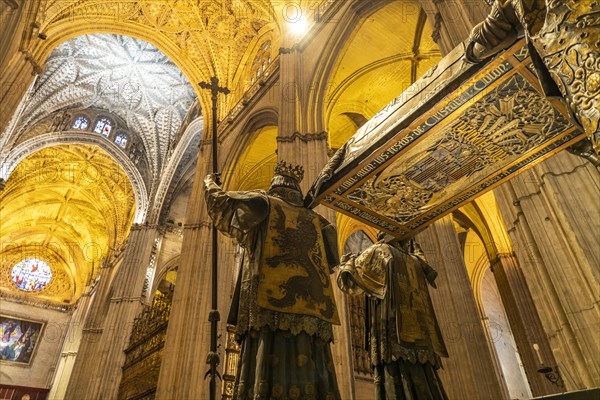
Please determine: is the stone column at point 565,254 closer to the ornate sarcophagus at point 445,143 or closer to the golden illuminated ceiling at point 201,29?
the ornate sarcophagus at point 445,143

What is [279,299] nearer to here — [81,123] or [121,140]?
[121,140]

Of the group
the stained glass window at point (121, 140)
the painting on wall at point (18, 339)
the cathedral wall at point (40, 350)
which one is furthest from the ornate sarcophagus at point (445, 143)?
the painting on wall at point (18, 339)

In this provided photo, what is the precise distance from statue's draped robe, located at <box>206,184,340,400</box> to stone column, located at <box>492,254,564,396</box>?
746 centimetres

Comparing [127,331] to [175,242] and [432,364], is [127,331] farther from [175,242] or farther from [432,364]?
[432,364]

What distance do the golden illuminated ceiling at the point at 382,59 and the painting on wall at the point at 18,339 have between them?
21.6 metres

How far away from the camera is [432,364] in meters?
2.32

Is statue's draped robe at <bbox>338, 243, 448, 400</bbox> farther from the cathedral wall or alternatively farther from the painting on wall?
the painting on wall

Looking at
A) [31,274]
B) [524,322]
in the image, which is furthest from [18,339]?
[524,322]

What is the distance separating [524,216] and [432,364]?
1802 millimetres

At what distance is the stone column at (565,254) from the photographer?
262 cm

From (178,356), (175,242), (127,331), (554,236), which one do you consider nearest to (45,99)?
(175,242)

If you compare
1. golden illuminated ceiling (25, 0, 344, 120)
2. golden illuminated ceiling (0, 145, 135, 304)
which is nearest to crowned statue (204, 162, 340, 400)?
golden illuminated ceiling (25, 0, 344, 120)

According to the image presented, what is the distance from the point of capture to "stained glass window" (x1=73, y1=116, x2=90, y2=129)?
1609cm

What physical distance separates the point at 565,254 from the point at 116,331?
41.4ft
